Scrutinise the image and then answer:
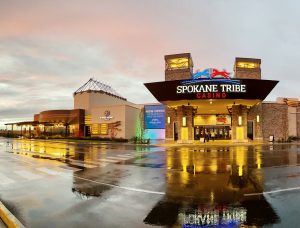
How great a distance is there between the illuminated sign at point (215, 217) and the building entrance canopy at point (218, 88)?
30.7 metres

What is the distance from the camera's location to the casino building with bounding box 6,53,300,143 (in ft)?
128

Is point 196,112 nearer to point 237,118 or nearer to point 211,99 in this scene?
point 237,118

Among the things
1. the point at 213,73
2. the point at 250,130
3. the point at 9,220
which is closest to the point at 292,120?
the point at 250,130

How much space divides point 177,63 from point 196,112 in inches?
390

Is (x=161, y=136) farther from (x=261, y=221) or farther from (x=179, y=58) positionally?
(x=261, y=221)

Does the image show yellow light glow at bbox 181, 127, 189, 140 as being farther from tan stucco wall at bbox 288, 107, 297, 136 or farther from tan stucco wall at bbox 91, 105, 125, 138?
tan stucco wall at bbox 288, 107, 297, 136

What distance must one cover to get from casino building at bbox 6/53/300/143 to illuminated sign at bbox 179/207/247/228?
30747 mm

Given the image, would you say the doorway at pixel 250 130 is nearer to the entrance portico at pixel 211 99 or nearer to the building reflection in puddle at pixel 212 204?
the entrance portico at pixel 211 99

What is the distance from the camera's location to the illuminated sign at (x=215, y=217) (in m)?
7.27

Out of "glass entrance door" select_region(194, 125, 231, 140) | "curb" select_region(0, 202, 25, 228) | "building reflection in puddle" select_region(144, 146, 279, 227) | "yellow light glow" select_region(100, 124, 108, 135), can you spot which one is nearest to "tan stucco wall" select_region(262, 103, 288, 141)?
"glass entrance door" select_region(194, 125, 231, 140)

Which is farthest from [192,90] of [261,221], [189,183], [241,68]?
[261,221]

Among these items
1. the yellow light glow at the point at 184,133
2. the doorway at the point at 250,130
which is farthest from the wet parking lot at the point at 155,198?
the doorway at the point at 250,130

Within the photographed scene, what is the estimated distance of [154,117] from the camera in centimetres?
5922

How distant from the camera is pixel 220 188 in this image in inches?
448
